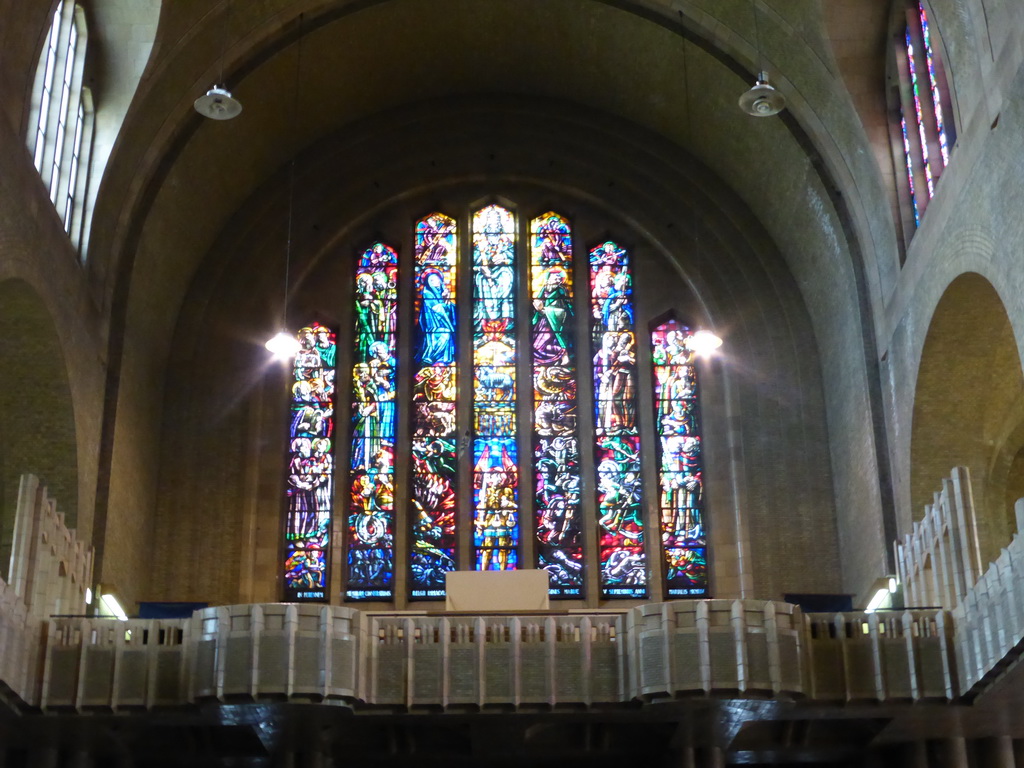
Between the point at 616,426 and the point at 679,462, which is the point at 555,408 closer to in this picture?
the point at 616,426

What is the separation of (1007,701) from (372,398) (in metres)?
12.6

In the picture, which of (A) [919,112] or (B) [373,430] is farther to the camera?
(B) [373,430]

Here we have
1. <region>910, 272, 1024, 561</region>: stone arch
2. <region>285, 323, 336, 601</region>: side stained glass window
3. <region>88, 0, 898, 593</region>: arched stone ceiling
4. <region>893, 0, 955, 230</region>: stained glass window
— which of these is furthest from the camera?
<region>285, 323, 336, 601</region>: side stained glass window

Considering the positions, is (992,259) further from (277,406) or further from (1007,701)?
(277,406)

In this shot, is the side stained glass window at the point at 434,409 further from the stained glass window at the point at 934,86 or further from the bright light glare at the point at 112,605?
the stained glass window at the point at 934,86

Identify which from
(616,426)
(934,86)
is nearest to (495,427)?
(616,426)

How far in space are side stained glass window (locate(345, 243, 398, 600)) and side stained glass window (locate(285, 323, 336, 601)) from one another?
431 mm

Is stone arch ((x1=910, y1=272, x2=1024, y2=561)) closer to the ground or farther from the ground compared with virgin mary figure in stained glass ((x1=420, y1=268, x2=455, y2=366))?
closer to the ground

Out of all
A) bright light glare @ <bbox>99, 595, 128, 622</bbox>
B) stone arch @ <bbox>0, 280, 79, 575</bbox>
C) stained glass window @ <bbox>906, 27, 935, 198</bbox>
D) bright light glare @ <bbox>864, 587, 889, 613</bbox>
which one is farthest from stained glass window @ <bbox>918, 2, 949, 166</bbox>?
bright light glare @ <bbox>99, 595, 128, 622</bbox>

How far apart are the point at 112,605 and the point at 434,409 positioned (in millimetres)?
6836

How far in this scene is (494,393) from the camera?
2741cm

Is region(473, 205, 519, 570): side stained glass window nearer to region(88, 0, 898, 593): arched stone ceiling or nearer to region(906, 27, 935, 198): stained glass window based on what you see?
region(88, 0, 898, 593): arched stone ceiling

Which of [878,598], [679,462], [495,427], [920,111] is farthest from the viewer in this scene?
[495,427]

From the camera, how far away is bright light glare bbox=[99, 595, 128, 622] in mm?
22870
